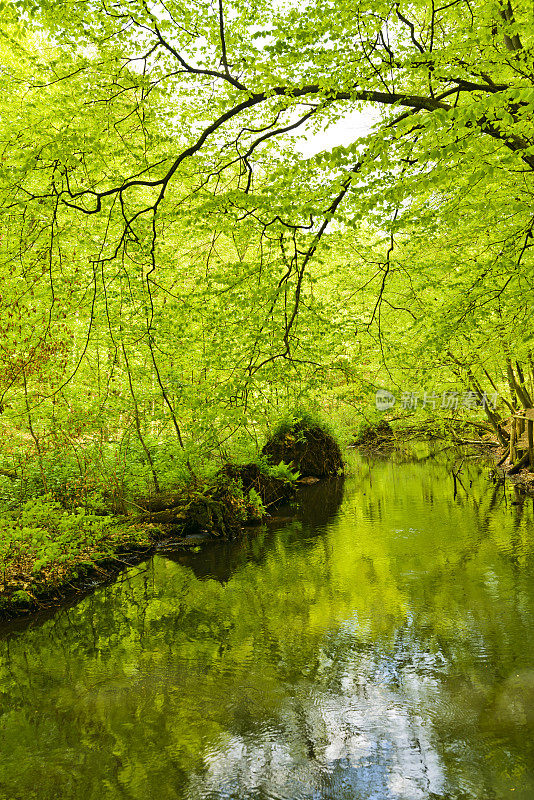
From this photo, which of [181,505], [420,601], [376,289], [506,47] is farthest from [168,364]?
[506,47]

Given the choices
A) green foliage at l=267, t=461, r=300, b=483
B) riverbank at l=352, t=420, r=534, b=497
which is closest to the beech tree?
green foliage at l=267, t=461, r=300, b=483

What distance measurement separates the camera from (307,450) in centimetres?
1870

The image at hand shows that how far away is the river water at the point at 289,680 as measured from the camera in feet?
14.5

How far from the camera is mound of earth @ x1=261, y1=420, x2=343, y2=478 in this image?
17.6 metres

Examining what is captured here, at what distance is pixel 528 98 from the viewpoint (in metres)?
3.78

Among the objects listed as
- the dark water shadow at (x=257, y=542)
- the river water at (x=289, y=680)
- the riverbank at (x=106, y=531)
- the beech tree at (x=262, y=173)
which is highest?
the beech tree at (x=262, y=173)

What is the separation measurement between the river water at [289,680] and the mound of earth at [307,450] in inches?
285

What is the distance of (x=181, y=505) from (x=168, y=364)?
3.11 m

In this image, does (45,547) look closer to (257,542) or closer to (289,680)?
(289,680)

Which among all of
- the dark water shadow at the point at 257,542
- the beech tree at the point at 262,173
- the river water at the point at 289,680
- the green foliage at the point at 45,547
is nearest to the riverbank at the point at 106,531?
the green foliage at the point at 45,547

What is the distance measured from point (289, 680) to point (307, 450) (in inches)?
510

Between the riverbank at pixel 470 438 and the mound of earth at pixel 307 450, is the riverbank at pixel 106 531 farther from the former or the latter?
the riverbank at pixel 470 438

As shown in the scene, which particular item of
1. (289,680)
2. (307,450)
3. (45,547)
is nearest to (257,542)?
(45,547)

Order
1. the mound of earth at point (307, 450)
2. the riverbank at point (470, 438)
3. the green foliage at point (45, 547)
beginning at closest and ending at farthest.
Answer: the green foliage at point (45, 547)
the riverbank at point (470, 438)
the mound of earth at point (307, 450)
